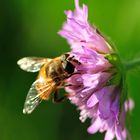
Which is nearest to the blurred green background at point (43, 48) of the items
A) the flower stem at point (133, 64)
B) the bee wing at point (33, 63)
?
the bee wing at point (33, 63)

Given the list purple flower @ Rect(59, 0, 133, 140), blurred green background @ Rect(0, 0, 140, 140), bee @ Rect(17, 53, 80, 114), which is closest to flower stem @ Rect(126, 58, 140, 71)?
purple flower @ Rect(59, 0, 133, 140)

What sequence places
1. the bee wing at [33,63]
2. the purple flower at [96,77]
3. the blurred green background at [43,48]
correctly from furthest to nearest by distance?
the blurred green background at [43,48] → the bee wing at [33,63] → the purple flower at [96,77]

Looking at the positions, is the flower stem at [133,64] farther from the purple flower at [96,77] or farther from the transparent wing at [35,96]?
the transparent wing at [35,96]

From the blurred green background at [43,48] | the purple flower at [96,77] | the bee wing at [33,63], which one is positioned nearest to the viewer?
the purple flower at [96,77]

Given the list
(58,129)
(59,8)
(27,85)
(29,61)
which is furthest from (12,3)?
(29,61)

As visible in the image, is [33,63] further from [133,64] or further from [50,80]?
[133,64]

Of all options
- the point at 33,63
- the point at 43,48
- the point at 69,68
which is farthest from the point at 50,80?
the point at 43,48

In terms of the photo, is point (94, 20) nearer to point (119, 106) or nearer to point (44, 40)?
point (44, 40)
